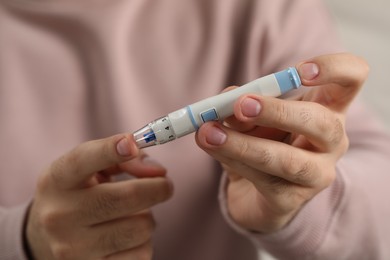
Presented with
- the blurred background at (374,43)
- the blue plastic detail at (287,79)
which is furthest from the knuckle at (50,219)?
the blurred background at (374,43)

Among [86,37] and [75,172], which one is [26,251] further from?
[86,37]

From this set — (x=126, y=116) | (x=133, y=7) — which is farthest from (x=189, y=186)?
(x=133, y=7)

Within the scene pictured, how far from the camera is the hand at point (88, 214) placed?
14.4 inches

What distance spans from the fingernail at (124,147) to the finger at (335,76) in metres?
0.13

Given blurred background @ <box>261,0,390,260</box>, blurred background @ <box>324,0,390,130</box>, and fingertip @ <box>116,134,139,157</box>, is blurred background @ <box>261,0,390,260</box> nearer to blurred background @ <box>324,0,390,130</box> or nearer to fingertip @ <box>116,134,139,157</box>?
blurred background @ <box>324,0,390,130</box>

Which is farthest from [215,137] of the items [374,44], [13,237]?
[374,44]

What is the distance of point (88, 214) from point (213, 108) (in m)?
0.16

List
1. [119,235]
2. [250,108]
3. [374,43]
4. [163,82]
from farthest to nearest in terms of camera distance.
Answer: [374,43], [163,82], [119,235], [250,108]

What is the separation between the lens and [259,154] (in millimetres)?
299

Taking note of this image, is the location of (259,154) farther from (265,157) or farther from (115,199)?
(115,199)

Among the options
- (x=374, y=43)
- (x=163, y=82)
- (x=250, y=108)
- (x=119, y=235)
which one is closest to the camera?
(x=250, y=108)

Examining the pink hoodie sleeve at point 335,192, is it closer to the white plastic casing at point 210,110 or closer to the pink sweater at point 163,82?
the pink sweater at point 163,82

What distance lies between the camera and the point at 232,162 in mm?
323

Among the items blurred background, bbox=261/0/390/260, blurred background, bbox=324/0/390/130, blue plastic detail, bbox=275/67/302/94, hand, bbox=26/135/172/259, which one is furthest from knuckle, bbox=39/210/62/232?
blurred background, bbox=324/0/390/130
